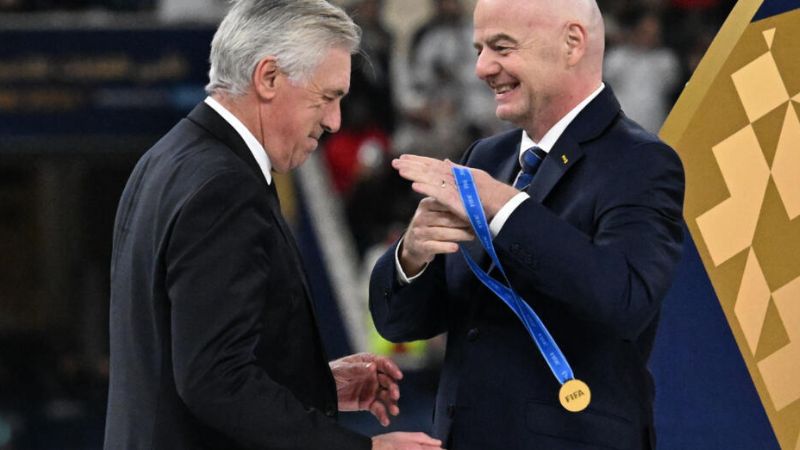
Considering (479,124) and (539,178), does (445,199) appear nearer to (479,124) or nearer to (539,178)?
(539,178)

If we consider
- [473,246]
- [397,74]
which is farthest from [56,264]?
[473,246]

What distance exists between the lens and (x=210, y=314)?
2.78m

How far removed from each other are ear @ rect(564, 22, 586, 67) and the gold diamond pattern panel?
0.45 meters

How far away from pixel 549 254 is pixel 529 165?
1.42 feet

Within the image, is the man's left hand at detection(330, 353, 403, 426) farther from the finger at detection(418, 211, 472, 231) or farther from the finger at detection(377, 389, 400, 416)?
the finger at detection(418, 211, 472, 231)

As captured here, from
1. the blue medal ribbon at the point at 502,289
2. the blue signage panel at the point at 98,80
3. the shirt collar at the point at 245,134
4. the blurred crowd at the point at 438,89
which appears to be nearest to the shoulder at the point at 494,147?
the blue medal ribbon at the point at 502,289

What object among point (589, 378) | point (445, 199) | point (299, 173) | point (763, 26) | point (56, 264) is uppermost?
point (763, 26)

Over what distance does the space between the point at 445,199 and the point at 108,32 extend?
25.0 feet

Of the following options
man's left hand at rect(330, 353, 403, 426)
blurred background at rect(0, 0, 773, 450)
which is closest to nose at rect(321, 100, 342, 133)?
man's left hand at rect(330, 353, 403, 426)

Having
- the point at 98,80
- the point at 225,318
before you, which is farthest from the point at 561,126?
the point at 98,80

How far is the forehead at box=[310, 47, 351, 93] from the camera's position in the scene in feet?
10.0

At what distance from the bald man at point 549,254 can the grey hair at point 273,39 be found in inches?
12.5

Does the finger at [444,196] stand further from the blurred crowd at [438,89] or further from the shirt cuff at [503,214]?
the blurred crowd at [438,89]

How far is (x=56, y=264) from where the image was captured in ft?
33.4
